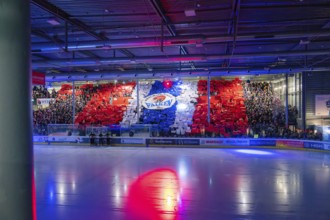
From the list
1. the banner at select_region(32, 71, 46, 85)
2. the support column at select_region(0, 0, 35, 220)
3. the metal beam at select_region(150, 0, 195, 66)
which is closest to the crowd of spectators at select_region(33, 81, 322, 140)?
the banner at select_region(32, 71, 46, 85)

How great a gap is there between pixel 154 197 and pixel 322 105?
16.5m

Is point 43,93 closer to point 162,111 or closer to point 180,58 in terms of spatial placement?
point 162,111

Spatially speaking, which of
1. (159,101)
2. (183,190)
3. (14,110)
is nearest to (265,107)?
(159,101)

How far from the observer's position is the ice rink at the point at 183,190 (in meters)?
5.38

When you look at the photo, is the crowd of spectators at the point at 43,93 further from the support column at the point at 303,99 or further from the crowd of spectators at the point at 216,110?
the support column at the point at 303,99

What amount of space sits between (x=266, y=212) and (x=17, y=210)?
5.13 m

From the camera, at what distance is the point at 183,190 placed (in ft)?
23.1

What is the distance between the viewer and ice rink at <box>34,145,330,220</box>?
5.38m

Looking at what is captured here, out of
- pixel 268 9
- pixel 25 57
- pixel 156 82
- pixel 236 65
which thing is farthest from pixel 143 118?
pixel 25 57

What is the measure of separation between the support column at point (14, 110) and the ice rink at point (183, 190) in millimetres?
4155

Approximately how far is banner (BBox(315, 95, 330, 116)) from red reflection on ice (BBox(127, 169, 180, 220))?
14.0 meters

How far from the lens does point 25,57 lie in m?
1.29

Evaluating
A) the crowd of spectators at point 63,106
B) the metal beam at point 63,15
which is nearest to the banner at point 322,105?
the metal beam at point 63,15

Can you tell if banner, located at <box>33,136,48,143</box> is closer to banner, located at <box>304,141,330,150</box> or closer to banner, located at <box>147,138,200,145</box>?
banner, located at <box>147,138,200,145</box>
